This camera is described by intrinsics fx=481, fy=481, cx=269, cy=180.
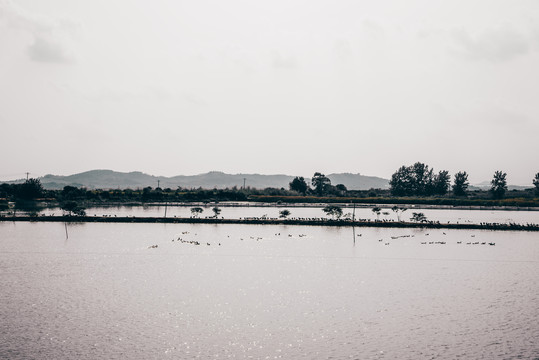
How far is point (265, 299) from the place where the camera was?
40.9 m

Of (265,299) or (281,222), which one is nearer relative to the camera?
(265,299)

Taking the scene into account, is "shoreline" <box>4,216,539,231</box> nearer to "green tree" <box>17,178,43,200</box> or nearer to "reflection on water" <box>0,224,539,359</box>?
"reflection on water" <box>0,224,539,359</box>

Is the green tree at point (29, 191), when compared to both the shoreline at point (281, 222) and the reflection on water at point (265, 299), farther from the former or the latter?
the reflection on water at point (265, 299)

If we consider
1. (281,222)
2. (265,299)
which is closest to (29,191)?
(281,222)

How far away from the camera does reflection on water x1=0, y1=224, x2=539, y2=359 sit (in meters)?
29.5

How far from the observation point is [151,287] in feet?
146

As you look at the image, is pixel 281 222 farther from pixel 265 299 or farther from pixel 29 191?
pixel 29 191

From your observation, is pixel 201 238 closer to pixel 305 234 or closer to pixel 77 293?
pixel 305 234

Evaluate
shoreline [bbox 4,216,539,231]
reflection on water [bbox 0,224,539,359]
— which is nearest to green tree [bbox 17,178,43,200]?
shoreline [bbox 4,216,539,231]

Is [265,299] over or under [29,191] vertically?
under

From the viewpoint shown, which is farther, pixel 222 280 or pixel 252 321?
pixel 222 280

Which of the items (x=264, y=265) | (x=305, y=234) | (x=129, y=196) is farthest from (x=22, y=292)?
(x=129, y=196)

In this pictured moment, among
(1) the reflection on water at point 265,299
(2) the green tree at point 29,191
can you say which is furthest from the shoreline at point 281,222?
(2) the green tree at point 29,191

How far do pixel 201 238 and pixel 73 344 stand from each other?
5038cm
